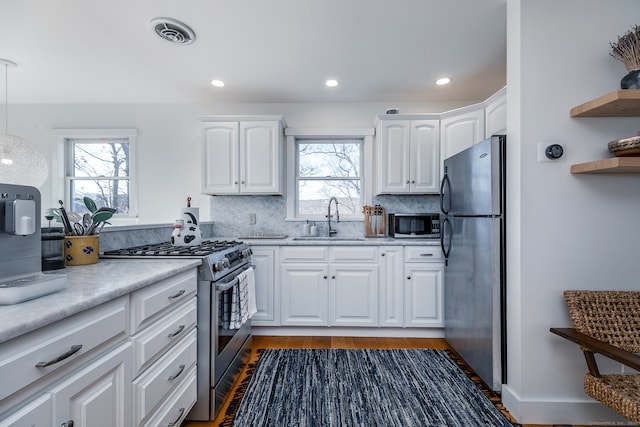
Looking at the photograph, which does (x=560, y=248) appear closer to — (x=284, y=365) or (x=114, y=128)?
(x=284, y=365)

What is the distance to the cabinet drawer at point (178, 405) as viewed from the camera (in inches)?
48.4

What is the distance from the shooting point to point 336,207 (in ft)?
11.0

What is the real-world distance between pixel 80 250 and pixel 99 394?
840mm

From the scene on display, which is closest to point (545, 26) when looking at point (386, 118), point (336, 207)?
point (386, 118)

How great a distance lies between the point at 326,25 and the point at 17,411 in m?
2.44

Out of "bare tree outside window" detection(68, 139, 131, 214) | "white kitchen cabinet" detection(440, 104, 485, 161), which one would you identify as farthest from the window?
"white kitchen cabinet" detection(440, 104, 485, 161)

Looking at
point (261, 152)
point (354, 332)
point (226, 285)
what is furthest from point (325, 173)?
point (226, 285)

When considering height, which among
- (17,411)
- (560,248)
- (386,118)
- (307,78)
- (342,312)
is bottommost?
(342,312)

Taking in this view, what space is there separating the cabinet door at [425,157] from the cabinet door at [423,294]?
85 cm

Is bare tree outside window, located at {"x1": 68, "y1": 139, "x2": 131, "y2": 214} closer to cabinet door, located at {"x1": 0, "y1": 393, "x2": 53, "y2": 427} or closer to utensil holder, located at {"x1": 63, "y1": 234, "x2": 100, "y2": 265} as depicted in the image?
utensil holder, located at {"x1": 63, "y1": 234, "x2": 100, "y2": 265}

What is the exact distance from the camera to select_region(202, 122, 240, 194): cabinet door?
3.08 meters

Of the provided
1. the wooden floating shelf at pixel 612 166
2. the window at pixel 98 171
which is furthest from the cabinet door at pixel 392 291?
the window at pixel 98 171

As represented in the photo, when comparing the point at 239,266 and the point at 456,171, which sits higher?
the point at 456,171

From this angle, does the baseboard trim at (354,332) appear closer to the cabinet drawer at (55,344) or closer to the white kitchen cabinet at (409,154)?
the white kitchen cabinet at (409,154)
